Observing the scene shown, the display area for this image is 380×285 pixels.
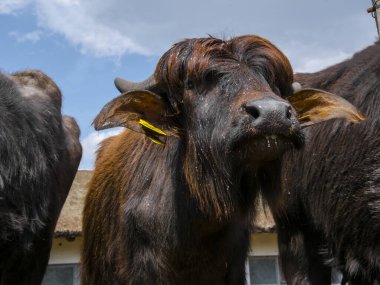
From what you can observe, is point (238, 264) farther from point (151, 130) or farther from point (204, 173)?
point (151, 130)

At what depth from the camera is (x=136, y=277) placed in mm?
5230

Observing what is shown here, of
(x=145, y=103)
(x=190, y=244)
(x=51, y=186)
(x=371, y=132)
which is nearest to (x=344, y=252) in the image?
(x=371, y=132)

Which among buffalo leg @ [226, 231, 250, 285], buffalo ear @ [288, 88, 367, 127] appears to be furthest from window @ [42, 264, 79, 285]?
buffalo ear @ [288, 88, 367, 127]

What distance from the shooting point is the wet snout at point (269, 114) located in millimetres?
4266

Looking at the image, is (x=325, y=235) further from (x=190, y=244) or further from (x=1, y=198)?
(x=1, y=198)

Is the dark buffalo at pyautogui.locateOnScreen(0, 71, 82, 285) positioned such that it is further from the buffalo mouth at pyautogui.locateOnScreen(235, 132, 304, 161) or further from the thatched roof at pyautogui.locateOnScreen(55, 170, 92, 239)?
the thatched roof at pyautogui.locateOnScreen(55, 170, 92, 239)

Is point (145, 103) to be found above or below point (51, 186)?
above

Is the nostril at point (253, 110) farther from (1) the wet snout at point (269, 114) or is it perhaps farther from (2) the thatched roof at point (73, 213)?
(2) the thatched roof at point (73, 213)

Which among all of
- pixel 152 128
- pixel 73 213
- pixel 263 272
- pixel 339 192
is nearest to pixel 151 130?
pixel 152 128

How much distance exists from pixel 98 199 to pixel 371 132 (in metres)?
2.74

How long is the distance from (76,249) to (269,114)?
12517 mm

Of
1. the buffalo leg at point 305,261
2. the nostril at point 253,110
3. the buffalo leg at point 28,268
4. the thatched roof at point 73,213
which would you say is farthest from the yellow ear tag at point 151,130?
the thatched roof at point 73,213

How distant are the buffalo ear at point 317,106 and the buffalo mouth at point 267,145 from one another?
71 centimetres

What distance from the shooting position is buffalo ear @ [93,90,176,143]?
485 cm
